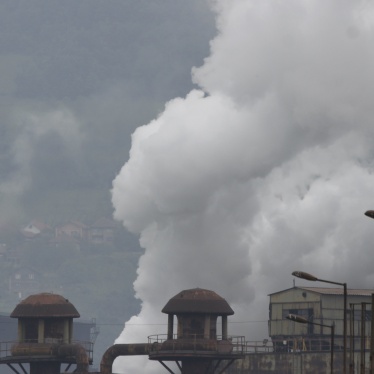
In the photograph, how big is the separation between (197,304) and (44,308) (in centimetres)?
1293

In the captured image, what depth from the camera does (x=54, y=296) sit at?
12825 cm

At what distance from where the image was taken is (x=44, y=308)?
4978 inches

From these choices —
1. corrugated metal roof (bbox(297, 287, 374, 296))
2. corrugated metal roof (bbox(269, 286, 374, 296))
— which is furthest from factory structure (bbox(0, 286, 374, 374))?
corrugated metal roof (bbox(269, 286, 374, 296))

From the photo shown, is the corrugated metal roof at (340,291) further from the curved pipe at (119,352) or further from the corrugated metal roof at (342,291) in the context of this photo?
the curved pipe at (119,352)

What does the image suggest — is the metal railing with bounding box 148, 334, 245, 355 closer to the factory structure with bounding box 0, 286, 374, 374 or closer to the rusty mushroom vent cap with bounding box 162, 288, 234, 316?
the factory structure with bounding box 0, 286, 374, 374

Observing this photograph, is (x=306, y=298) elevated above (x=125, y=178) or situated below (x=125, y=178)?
below

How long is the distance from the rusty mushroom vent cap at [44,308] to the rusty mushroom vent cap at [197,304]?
28.7 feet

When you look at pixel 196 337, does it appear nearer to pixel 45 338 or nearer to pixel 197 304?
pixel 197 304

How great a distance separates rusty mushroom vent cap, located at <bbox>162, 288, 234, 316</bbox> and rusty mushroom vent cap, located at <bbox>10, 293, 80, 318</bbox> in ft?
28.7

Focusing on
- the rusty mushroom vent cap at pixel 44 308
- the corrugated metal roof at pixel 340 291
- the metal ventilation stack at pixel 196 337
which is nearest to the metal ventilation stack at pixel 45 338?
the rusty mushroom vent cap at pixel 44 308

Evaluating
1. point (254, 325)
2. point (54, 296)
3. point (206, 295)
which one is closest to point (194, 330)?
point (206, 295)

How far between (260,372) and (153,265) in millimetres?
25141

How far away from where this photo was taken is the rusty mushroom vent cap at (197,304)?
403 feet

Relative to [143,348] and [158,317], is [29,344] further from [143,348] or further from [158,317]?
[158,317]
